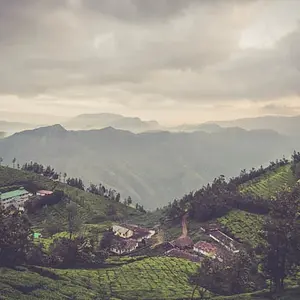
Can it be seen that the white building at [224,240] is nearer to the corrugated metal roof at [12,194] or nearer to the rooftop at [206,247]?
the rooftop at [206,247]

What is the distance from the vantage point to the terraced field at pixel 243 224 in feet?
319

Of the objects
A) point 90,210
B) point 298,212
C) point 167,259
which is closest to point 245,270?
point 298,212

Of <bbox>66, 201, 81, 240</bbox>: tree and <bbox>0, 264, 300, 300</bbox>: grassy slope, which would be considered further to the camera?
<bbox>66, 201, 81, 240</bbox>: tree

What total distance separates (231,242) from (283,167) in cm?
6945

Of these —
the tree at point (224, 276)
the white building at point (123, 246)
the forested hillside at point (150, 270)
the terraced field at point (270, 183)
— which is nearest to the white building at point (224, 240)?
the forested hillside at point (150, 270)

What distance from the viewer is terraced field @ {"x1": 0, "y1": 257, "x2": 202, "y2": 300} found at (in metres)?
56.0

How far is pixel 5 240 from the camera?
65.1 m

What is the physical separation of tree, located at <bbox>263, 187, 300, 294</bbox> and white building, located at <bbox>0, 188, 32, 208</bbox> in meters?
96.0

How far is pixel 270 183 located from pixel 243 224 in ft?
111

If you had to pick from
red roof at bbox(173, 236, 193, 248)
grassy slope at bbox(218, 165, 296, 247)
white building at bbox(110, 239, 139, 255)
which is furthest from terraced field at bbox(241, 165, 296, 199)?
white building at bbox(110, 239, 139, 255)

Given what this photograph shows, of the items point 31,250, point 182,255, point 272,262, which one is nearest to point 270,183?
point 182,255

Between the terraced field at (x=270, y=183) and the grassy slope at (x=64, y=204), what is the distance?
4248cm

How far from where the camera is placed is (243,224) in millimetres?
106688

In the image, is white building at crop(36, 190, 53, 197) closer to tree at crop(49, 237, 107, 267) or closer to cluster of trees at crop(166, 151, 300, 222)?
cluster of trees at crop(166, 151, 300, 222)
